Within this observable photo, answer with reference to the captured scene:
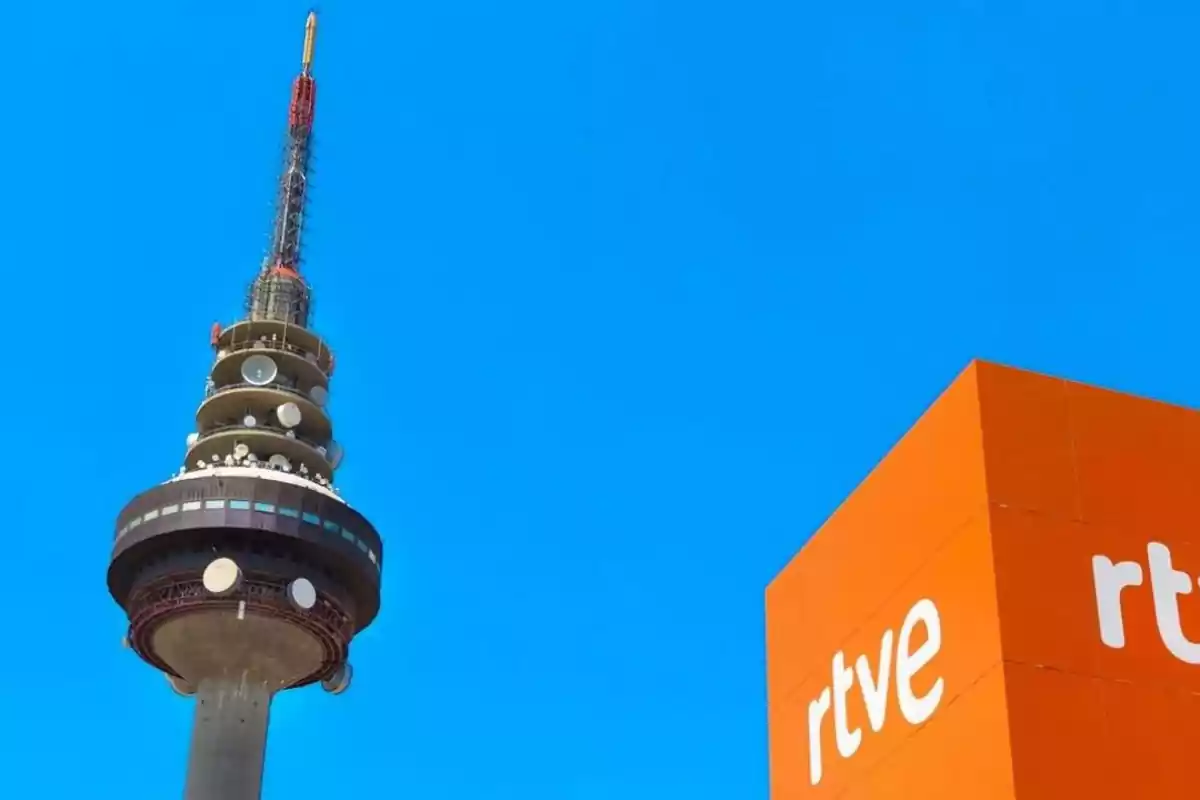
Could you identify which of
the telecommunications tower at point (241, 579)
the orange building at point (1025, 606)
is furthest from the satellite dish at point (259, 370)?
the orange building at point (1025, 606)

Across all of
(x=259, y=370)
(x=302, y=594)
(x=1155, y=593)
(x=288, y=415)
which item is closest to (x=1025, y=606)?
(x=1155, y=593)

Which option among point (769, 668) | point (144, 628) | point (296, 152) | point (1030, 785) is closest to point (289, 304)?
point (296, 152)

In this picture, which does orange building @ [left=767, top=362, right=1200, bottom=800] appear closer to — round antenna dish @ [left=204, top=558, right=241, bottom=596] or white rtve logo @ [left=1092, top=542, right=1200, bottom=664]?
white rtve logo @ [left=1092, top=542, right=1200, bottom=664]

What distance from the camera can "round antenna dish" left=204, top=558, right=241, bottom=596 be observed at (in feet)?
355

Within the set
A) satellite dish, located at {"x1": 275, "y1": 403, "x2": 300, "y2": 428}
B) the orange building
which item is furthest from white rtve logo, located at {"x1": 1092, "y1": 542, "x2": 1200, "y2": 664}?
satellite dish, located at {"x1": 275, "y1": 403, "x2": 300, "y2": 428}

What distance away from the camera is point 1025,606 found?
18.6 metres

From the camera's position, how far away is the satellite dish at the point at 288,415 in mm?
119750

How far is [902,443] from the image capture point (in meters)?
21.7

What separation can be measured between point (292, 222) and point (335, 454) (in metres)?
20.9

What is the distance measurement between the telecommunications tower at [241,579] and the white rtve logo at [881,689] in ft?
293

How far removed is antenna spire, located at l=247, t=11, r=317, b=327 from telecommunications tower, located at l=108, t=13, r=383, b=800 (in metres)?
10.2

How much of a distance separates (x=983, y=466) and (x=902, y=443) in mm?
2443

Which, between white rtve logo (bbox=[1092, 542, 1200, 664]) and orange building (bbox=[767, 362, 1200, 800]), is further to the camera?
white rtve logo (bbox=[1092, 542, 1200, 664])

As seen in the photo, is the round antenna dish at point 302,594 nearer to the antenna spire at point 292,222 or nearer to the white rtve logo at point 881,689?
the antenna spire at point 292,222
